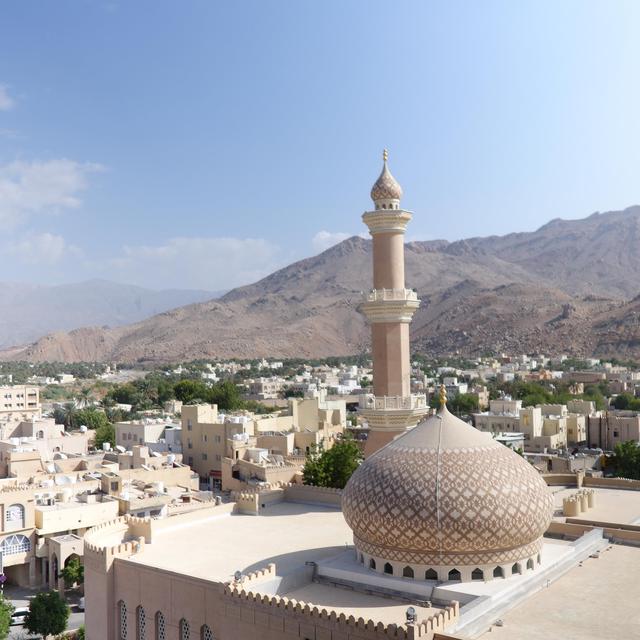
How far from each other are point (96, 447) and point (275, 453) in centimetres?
936

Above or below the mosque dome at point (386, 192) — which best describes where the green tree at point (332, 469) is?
below

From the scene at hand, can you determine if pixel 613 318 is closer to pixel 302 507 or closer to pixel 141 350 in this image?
pixel 141 350

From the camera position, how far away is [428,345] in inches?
5192

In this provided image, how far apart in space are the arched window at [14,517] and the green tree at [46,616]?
13.5ft

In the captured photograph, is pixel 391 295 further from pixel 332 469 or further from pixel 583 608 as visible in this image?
pixel 583 608

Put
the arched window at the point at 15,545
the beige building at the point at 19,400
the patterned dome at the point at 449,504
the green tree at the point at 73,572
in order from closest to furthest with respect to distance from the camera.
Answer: the patterned dome at the point at 449,504
the green tree at the point at 73,572
the arched window at the point at 15,545
the beige building at the point at 19,400

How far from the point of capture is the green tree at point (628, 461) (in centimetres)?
2802

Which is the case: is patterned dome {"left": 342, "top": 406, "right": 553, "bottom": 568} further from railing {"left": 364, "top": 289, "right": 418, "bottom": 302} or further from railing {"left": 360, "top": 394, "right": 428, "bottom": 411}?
railing {"left": 364, "top": 289, "right": 418, "bottom": 302}

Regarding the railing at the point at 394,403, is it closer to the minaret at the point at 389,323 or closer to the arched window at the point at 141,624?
the minaret at the point at 389,323

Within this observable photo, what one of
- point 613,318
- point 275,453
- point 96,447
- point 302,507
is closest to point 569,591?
point 302,507

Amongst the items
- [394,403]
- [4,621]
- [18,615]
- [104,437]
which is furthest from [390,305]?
[104,437]

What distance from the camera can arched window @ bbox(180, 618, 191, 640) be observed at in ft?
38.4

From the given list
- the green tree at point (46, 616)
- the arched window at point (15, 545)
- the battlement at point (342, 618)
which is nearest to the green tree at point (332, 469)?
the arched window at point (15, 545)

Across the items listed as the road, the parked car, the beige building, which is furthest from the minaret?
the beige building
